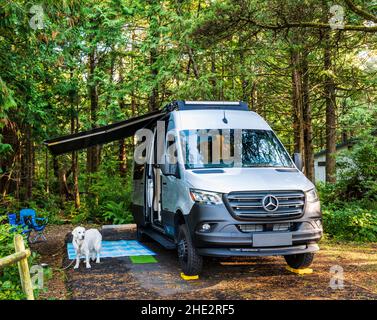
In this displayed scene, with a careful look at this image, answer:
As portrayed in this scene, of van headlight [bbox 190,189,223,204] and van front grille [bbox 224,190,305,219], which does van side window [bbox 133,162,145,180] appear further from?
van front grille [bbox 224,190,305,219]

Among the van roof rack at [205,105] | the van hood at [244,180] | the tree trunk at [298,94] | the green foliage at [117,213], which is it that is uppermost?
the tree trunk at [298,94]

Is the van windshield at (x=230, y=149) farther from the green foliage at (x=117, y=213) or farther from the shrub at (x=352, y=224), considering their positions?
the green foliage at (x=117, y=213)

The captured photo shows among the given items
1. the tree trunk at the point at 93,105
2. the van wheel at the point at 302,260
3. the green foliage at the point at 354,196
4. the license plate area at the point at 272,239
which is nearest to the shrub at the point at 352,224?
the green foliage at the point at 354,196

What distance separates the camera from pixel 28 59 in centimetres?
1027

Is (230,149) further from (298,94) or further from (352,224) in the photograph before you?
(298,94)

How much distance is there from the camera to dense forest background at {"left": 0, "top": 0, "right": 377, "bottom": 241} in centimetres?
880

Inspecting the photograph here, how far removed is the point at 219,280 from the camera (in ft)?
21.6

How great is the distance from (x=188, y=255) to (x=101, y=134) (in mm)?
Answer: 4285

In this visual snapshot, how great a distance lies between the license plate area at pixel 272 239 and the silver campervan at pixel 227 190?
0.01m

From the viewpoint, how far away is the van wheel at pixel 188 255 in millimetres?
6359

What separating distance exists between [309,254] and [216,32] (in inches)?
202

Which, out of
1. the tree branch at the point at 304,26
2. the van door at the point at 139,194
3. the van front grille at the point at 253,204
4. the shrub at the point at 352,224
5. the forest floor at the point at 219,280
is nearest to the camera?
the forest floor at the point at 219,280

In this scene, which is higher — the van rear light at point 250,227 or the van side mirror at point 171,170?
the van side mirror at point 171,170
